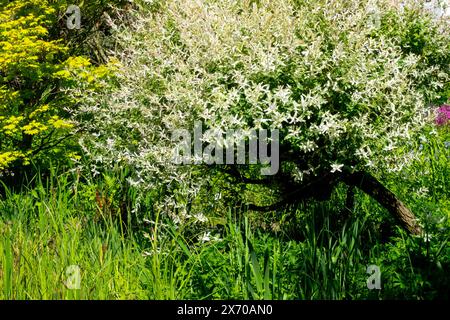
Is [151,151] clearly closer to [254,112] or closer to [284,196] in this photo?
[254,112]

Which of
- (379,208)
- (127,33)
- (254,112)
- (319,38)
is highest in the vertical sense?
(127,33)

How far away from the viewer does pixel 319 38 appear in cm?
439

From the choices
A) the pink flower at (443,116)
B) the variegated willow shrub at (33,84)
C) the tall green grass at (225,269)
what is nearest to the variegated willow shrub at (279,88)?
the tall green grass at (225,269)

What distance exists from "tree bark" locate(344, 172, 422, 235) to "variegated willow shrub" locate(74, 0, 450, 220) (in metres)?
0.26

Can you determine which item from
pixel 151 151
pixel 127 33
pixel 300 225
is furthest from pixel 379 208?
pixel 127 33

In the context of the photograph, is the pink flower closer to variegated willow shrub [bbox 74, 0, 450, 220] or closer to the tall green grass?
variegated willow shrub [bbox 74, 0, 450, 220]

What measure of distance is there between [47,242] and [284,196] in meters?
2.32

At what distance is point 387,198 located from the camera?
521 cm

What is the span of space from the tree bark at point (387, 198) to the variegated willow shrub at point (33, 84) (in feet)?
10.1

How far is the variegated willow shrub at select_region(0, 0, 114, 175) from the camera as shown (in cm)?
695

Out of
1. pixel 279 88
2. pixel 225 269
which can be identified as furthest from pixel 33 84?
pixel 225 269

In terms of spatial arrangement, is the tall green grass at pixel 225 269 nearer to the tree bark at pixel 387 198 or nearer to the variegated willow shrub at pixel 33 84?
the tree bark at pixel 387 198

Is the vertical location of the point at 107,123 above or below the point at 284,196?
above

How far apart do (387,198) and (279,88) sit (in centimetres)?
167
